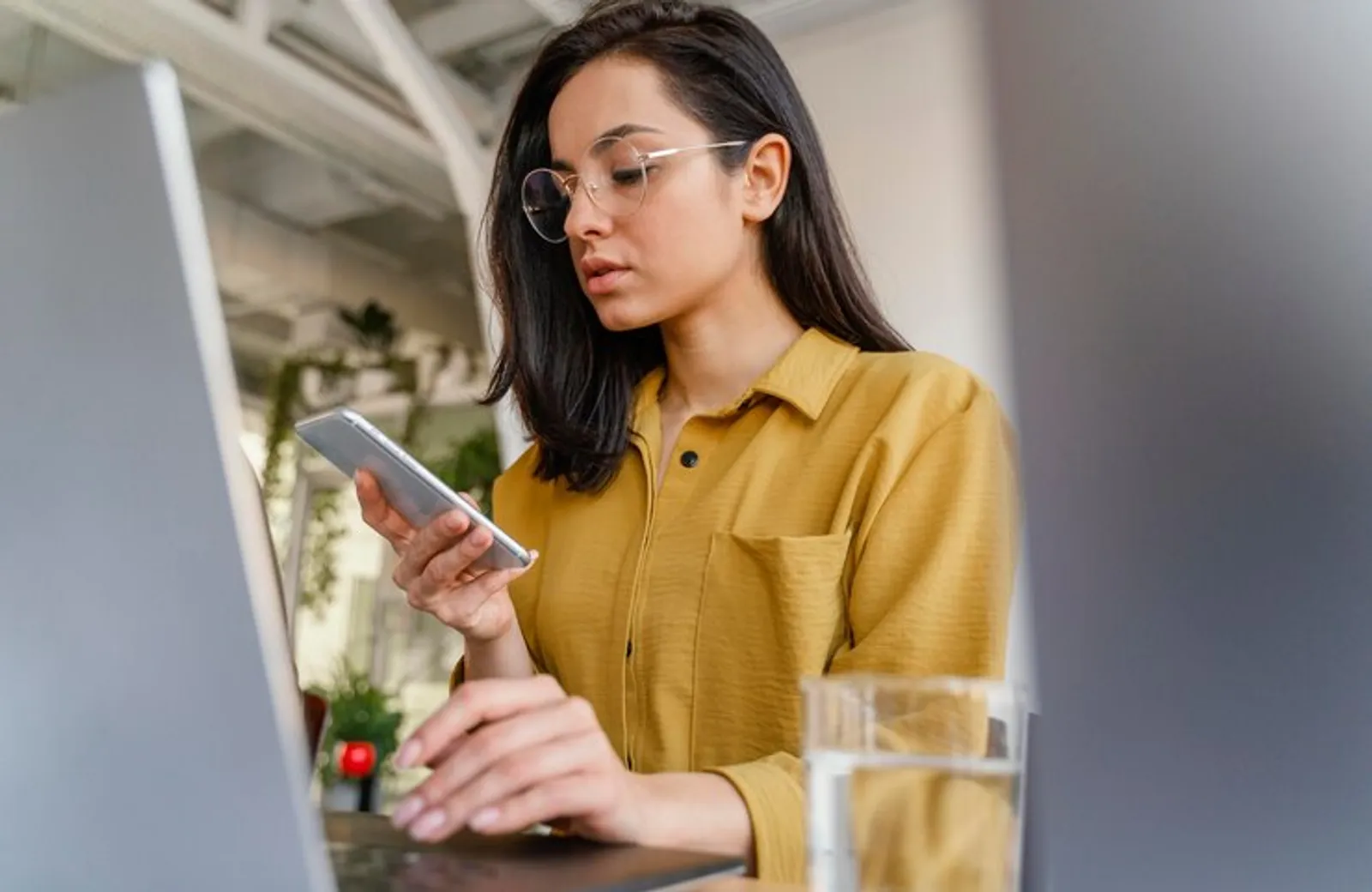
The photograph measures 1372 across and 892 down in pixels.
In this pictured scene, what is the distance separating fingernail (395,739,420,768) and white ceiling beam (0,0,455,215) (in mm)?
2462

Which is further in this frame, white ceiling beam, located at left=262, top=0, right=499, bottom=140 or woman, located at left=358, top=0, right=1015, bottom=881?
white ceiling beam, located at left=262, top=0, right=499, bottom=140

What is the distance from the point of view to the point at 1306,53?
18cm

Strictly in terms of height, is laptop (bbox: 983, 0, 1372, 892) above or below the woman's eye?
below

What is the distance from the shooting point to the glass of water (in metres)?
0.39

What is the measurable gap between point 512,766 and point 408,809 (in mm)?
50

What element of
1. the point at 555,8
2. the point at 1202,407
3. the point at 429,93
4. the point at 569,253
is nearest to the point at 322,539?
the point at 429,93

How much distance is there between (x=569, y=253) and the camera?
3.87 ft

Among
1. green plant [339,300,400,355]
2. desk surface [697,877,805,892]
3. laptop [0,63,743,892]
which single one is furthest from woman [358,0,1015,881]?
green plant [339,300,400,355]

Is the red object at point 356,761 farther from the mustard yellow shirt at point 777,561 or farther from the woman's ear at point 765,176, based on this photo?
the woman's ear at point 765,176

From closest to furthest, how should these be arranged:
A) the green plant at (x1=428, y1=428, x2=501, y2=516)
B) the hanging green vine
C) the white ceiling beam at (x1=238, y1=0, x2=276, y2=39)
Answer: the white ceiling beam at (x1=238, y1=0, x2=276, y2=39), the green plant at (x1=428, y1=428, x2=501, y2=516), the hanging green vine

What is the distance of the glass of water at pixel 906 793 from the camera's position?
394 mm

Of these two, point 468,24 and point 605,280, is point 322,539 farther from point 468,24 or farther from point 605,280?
point 605,280

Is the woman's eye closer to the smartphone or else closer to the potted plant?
the smartphone

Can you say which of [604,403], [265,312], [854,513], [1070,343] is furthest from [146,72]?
[265,312]
